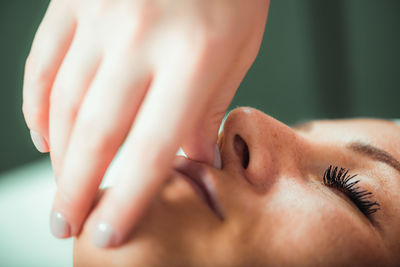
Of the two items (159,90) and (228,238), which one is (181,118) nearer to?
(159,90)

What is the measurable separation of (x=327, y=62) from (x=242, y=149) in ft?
6.45

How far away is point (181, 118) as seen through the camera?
44 cm

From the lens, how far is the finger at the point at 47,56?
522mm

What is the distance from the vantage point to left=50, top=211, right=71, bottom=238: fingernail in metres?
0.49

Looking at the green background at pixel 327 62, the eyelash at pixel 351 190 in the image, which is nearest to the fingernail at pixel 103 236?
the eyelash at pixel 351 190

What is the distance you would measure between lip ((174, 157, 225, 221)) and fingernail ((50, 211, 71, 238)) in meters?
0.18

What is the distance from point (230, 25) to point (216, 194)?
0.24m

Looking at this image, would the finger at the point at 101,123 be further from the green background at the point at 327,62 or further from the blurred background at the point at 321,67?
the green background at the point at 327,62

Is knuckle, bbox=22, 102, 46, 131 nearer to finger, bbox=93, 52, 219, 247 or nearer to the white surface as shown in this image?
finger, bbox=93, 52, 219, 247

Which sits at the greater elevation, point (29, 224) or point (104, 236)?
point (104, 236)

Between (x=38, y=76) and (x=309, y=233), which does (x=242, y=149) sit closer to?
(x=309, y=233)

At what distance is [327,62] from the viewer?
240 centimetres

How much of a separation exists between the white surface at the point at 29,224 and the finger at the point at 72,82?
0.64 meters

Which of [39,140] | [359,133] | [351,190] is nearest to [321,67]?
[359,133]
